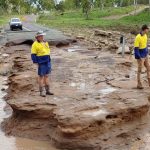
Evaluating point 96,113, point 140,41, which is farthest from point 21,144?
point 140,41

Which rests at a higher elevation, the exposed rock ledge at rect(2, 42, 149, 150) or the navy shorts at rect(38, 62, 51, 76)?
the navy shorts at rect(38, 62, 51, 76)

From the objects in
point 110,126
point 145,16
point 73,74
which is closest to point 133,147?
point 110,126

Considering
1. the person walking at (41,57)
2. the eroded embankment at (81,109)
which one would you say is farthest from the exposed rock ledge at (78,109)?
the person walking at (41,57)

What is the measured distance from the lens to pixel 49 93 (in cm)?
1032

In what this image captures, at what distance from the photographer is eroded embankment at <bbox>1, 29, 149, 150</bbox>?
814 cm

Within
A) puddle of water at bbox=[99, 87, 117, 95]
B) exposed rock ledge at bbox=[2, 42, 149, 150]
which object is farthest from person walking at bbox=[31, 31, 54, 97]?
puddle of water at bbox=[99, 87, 117, 95]

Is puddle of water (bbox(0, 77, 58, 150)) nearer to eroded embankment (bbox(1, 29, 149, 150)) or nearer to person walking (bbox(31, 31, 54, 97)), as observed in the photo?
eroded embankment (bbox(1, 29, 149, 150))

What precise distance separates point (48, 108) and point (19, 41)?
1505 cm

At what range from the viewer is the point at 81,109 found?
8828mm

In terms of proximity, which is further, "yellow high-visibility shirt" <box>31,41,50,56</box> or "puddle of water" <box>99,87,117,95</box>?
"puddle of water" <box>99,87,117,95</box>

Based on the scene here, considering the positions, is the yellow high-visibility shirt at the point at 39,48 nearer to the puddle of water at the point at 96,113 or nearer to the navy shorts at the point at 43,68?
the navy shorts at the point at 43,68

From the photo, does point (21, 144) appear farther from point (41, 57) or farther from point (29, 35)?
point (29, 35)

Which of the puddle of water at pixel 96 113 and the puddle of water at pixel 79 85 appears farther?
the puddle of water at pixel 79 85

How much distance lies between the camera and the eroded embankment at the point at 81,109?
26.7 ft
